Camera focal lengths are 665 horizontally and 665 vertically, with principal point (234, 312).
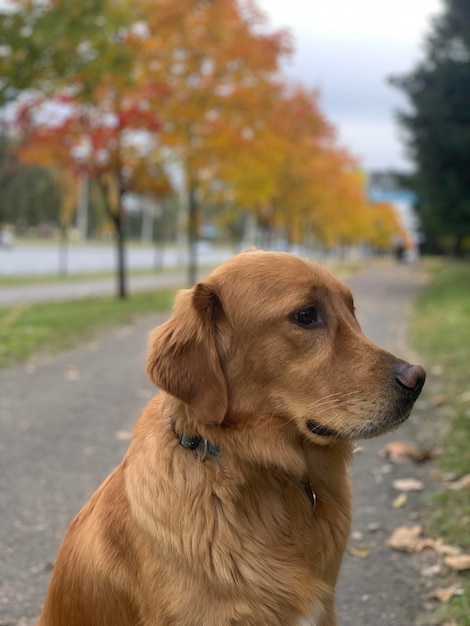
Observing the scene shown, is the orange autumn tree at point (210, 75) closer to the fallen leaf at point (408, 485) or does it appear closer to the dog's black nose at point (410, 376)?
the fallen leaf at point (408, 485)

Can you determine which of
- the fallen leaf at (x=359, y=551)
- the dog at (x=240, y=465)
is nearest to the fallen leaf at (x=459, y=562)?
the fallen leaf at (x=359, y=551)

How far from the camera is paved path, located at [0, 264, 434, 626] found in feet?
12.1

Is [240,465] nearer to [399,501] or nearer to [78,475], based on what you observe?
[399,501]

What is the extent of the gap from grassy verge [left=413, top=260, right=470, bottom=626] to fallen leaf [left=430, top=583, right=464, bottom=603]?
4cm

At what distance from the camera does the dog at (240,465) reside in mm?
2289

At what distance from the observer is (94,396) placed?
786cm

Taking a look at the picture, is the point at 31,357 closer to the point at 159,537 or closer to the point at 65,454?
the point at 65,454

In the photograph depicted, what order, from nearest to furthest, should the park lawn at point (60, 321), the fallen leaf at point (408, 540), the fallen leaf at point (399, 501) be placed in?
the fallen leaf at point (408, 540), the fallen leaf at point (399, 501), the park lawn at point (60, 321)

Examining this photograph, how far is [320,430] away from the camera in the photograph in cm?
244

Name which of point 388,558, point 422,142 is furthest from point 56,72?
point 422,142

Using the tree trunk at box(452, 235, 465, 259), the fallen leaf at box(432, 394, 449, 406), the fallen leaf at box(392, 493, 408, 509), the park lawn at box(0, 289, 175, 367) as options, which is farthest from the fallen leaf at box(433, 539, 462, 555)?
the tree trunk at box(452, 235, 465, 259)

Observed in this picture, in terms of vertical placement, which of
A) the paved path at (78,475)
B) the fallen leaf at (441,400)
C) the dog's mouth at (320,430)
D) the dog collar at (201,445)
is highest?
the dog's mouth at (320,430)

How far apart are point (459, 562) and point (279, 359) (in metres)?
2.10

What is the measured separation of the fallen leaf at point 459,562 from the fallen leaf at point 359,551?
499 millimetres
